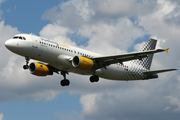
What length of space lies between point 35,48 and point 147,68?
25385 mm

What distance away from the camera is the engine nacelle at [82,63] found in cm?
4272

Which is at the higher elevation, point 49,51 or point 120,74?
point 120,74

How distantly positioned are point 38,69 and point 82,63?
318 inches

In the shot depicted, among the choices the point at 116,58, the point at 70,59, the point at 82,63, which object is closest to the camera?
the point at 82,63

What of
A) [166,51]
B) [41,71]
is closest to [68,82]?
[41,71]

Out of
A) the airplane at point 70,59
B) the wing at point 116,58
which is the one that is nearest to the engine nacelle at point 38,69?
the airplane at point 70,59

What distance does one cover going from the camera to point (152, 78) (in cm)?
5441

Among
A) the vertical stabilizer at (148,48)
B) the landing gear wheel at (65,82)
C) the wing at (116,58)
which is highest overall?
the vertical stabilizer at (148,48)

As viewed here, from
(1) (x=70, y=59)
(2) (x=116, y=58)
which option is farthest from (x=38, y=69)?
(2) (x=116, y=58)

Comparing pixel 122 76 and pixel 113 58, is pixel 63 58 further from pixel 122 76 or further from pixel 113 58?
pixel 122 76

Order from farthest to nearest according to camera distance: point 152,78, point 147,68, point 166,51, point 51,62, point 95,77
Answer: point 147,68, point 152,78, point 95,77, point 51,62, point 166,51

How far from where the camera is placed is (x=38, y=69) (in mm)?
46812

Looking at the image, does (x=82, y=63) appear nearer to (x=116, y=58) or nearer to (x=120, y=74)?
(x=116, y=58)

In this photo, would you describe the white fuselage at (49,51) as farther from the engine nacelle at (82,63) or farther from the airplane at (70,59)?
the engine nacelle at (82,63)
